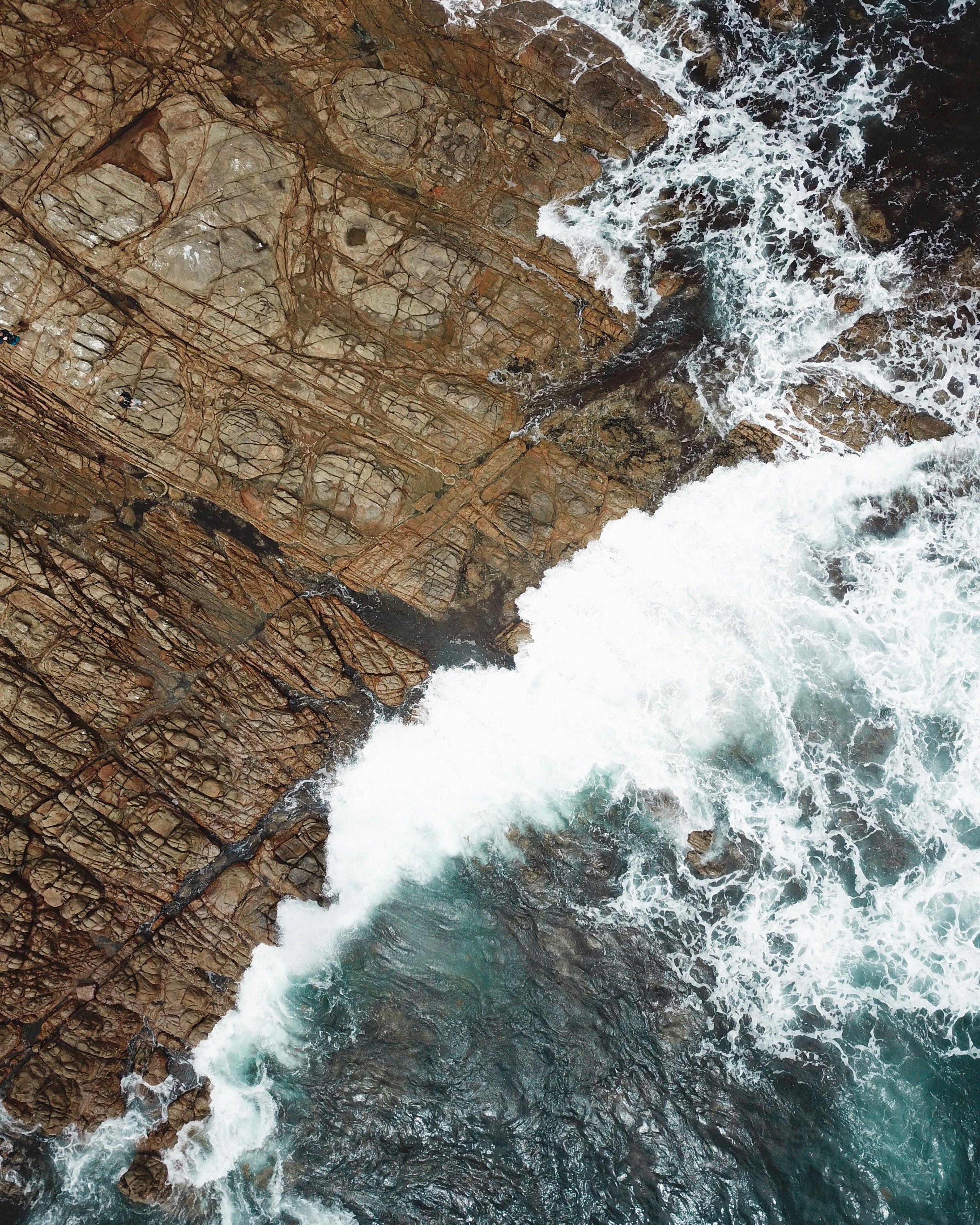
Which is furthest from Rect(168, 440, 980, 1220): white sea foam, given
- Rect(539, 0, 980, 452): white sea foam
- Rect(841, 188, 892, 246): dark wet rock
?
Rect(841, 188, 892, 246): dark wet rock

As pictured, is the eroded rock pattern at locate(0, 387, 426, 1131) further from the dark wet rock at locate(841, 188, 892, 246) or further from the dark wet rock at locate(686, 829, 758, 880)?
the dark wet rock at locate(841, 188, 892, 246)

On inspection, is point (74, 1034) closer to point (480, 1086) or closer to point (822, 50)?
point (480, 1086)


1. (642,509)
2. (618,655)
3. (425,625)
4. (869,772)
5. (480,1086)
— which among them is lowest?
(480,1086)

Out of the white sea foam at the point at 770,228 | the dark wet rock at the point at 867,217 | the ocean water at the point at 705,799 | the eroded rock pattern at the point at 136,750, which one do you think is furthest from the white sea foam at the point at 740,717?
the dark wet rock at the point at 867,217

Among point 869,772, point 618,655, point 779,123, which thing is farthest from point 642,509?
point 779,123

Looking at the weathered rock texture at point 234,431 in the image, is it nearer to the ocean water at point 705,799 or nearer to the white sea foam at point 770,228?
the white sea foam at point 770,228

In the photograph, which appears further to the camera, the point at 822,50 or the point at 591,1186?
the point at 822,50

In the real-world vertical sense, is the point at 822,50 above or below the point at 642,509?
above
